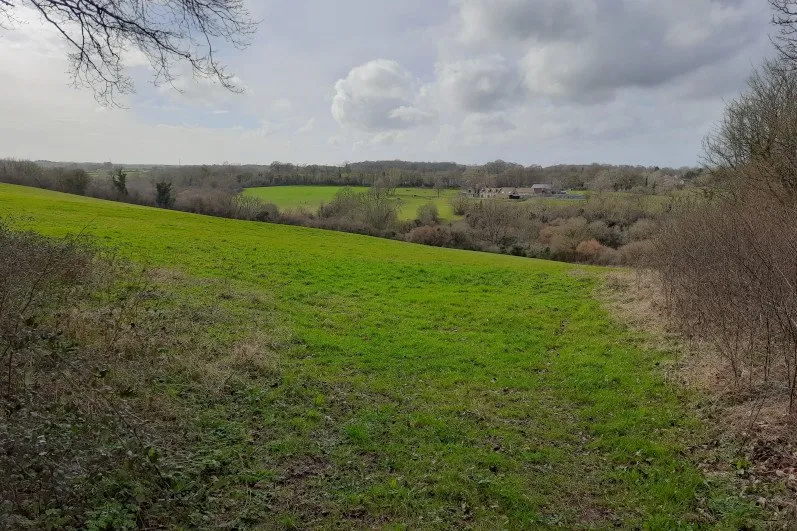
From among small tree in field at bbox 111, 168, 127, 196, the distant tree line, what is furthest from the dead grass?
small tree in field at bbox 111, 168, 127, 196

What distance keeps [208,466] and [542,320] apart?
1075 centimetres

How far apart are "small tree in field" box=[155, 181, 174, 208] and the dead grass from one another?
57.0 meters

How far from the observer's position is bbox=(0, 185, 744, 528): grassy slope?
513cm

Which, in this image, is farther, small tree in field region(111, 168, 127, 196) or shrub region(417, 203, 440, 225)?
small tree in field region(111, 168, 127, 196)

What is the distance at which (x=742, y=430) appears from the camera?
662 centimetres


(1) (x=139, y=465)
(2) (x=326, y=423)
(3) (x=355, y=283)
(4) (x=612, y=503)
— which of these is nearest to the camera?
(1) (x=139, y=465)

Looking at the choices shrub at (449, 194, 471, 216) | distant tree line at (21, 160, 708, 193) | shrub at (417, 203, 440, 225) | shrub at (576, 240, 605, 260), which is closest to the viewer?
shrub at (576, 240, 605, 260)

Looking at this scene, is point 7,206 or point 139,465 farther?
point 7,206

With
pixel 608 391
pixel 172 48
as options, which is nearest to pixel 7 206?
pixel 172 48

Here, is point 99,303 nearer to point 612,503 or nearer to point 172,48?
point 172,48

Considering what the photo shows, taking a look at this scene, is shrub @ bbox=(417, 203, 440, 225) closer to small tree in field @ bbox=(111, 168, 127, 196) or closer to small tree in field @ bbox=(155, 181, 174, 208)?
small tree in field @ bbox=(155, 181, 174, 208)

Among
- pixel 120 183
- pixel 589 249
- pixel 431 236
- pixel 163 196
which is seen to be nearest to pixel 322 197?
pixel 163 196

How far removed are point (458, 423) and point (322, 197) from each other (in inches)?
2465

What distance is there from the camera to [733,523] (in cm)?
485
